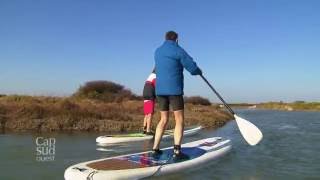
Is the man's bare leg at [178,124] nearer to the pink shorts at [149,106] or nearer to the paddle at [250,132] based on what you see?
the paddle at [250,132]

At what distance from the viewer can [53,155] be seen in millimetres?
9359

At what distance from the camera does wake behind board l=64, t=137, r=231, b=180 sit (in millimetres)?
6684

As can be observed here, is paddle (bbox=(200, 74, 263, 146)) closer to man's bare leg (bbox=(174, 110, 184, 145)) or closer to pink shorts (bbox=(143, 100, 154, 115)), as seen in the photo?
man's bare leg (bbox=(174, 110, 184, 145))

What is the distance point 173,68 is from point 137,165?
1.99m

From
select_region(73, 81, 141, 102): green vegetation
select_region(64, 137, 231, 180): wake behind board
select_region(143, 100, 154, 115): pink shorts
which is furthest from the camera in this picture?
select_region(73, 81, 141, 102): green vegetation

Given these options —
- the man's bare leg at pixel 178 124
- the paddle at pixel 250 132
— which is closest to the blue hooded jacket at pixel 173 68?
the man's bare leg at pixel 178 124

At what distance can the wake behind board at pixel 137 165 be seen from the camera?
6.68 m

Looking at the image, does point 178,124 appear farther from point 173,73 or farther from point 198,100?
point 198,100

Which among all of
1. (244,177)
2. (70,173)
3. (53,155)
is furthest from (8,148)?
(244,177)

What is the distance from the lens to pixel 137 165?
749cm

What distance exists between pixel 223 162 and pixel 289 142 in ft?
17.3

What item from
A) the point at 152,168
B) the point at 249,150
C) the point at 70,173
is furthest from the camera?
the point at 249,150

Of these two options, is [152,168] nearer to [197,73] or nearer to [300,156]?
[197,73]

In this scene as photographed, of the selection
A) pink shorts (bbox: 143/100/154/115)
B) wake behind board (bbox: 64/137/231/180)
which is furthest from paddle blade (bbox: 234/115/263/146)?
pink shorts (bbox: 143/100/154/115)
